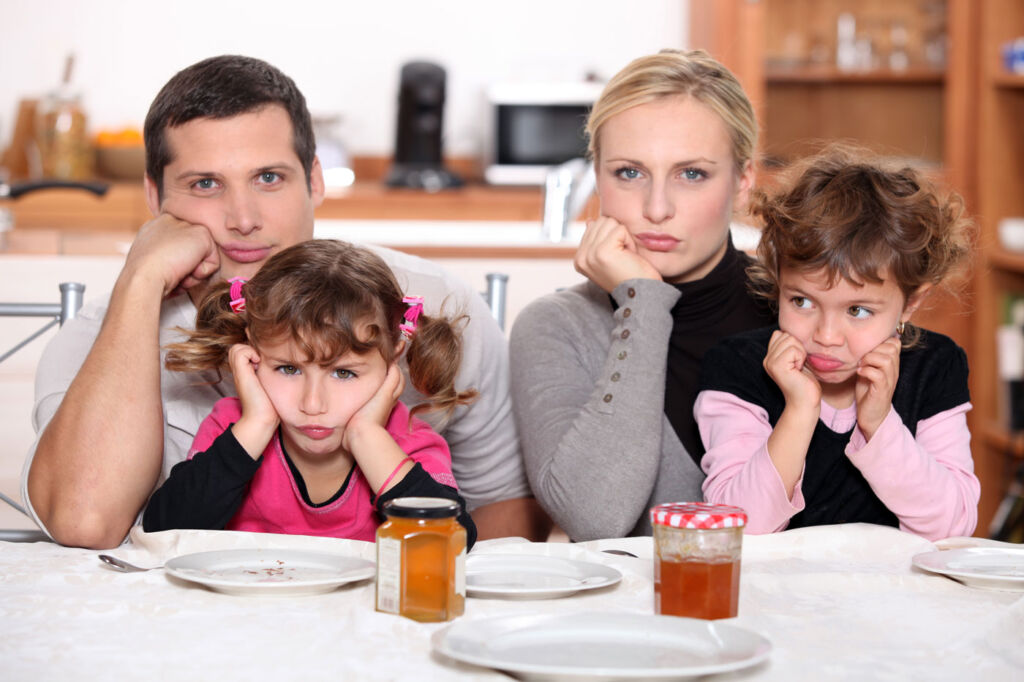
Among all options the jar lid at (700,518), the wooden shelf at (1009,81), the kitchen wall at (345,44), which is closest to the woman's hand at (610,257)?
the jar lid at (700,518)

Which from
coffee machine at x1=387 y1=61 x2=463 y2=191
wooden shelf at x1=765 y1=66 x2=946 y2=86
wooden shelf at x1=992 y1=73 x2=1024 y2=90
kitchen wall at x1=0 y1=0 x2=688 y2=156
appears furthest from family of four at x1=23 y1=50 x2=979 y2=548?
kitchen wall at x1=0 y1=0 x2=688 y2=156

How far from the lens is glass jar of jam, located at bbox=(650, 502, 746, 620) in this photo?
3.01ft

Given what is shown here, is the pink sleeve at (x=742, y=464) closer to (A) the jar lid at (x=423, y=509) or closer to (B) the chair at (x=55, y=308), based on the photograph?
(A) the jar lid at (x=423, y=509)

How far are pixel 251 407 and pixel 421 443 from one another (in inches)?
8.9

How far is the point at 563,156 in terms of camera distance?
423cm

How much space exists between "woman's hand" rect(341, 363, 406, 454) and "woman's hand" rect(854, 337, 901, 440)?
21.0 inches

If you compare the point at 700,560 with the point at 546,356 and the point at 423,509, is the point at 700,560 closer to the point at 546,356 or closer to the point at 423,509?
the point at 423,509

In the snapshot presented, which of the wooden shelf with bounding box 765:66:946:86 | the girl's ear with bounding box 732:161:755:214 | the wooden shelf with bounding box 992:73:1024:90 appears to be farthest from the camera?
the wooden shelf with bounding box 765:66:946:86

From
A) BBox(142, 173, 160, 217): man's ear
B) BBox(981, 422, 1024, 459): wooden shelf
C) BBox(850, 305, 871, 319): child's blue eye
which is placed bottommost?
BBox(981, 422, 1024, 459): wooden shelf

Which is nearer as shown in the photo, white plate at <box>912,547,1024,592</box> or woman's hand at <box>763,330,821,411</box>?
white plate at <box>912,547,1024,592</box>

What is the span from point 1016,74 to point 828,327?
2538 millimetres

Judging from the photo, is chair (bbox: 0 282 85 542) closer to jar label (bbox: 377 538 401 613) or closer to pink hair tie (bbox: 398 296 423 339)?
pink hair tie (bbox: 398 296 423 339)

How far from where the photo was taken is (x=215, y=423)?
56.0 inches

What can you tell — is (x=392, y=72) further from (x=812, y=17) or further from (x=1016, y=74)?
(x=1016, y=74)
